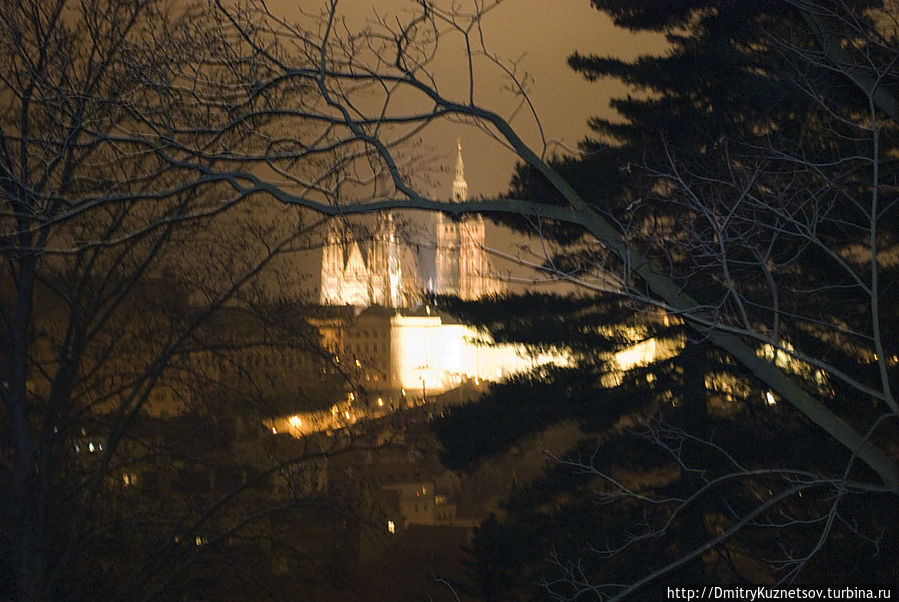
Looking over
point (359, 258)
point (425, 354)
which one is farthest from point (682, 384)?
point (425, 354)

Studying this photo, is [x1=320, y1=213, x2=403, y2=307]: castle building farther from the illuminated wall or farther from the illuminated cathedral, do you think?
the illuminated wall

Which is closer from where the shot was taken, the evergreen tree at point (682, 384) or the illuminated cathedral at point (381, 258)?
the illuminated cathedral at point (381, 258)

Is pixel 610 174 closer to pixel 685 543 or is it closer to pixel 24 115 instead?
pixel 685 543

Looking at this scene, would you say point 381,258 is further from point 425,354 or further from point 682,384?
point 425,354

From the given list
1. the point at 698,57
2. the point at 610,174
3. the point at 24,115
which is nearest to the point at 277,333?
the point at 24,115

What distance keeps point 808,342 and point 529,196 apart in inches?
138

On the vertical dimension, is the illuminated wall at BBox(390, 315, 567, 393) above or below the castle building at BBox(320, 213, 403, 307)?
below

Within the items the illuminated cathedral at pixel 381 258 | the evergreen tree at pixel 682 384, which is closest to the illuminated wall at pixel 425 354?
the evergreen tree at pixel 682 384

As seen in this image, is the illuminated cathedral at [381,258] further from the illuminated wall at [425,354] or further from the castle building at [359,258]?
the illuminated wall at [425,354]

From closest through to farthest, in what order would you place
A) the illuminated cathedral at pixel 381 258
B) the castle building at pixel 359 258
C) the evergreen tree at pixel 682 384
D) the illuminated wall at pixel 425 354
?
the illuminated cathedral at pixel 381 258, the castle building at pixel 359 258, the evergreen tree at pixel 682 384, the illuminated wall at pixel 425 354

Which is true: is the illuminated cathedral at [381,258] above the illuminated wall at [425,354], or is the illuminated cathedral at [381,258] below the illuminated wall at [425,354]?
above

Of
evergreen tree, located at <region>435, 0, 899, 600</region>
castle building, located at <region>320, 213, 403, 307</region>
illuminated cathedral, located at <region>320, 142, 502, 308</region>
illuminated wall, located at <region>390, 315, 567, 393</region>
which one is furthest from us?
illuminated wall, located at <region>390, 315, 567, 393</region>

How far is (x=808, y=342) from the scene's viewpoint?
9062mm

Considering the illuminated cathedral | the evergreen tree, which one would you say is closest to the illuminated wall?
the evergreen tree
